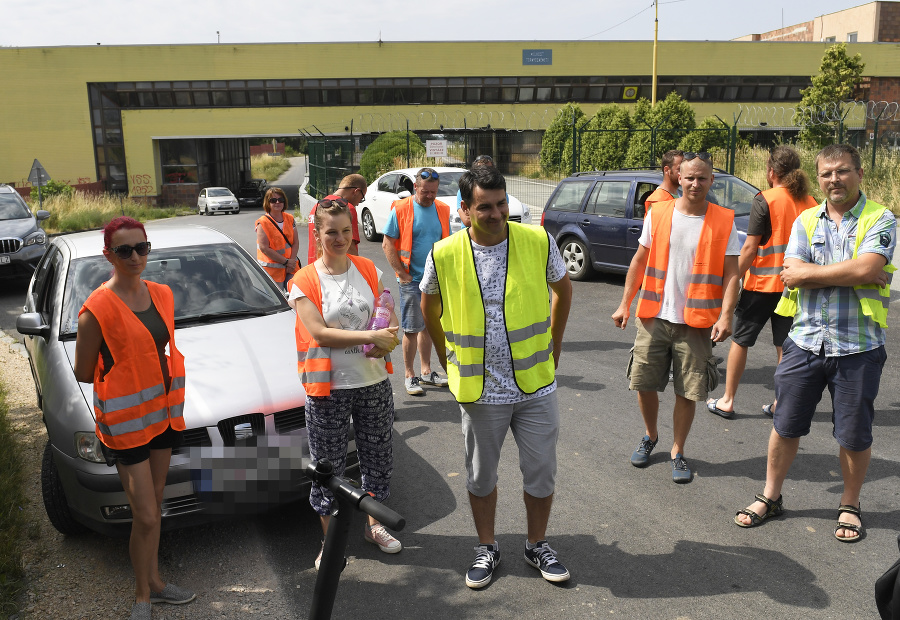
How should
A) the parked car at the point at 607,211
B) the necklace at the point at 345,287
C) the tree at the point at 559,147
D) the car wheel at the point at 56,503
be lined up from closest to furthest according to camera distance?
1. the necklace at the point at 345,287
2. the car wheel at the point at 56,503
3. the parked car at the point at 607,211
4. the tree at the point at 559,147

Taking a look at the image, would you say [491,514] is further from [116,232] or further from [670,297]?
[116,232]

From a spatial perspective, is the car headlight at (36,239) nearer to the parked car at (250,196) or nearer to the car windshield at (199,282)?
the car windshield at (199,282)

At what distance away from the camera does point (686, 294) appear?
468 centimetres

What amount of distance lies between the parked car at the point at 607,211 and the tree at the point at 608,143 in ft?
32.2

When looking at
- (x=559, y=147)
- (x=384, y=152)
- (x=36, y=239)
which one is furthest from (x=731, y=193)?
(x=384, y=152)

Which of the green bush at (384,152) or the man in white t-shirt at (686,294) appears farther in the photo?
the green bush at (384,152)

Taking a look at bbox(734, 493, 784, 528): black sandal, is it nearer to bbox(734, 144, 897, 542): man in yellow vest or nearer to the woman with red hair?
bbox(734, 144, 897, 542): man in yellow vest

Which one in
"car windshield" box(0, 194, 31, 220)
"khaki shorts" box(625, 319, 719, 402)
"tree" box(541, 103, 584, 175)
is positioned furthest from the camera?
"tree" box(541, 103, 584, 175)

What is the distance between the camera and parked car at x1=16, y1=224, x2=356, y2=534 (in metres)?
2.93

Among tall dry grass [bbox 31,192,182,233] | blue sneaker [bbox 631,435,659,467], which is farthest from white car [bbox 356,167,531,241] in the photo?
blue sneaker [bbox 631,435,659,467]

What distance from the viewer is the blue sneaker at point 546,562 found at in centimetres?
370

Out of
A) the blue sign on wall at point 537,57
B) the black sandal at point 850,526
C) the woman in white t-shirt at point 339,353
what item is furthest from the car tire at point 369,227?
the blue sign on wall at point 537,57

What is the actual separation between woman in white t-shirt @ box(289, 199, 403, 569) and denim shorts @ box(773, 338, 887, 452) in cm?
219

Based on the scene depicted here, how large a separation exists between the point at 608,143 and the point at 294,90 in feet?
91.6
